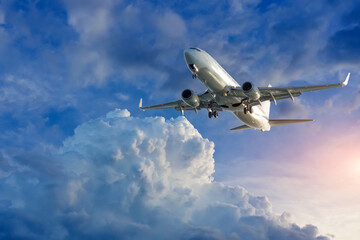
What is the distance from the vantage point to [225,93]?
50.4m

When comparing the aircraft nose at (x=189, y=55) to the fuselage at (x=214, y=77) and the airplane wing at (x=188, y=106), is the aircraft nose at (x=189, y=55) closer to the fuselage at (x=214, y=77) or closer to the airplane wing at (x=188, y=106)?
the fuselage at (x=214, y=77)

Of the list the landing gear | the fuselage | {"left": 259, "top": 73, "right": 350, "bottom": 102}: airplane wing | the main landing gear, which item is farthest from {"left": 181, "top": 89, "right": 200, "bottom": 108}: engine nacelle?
{"left": 259, "top": 73, "right": 350, "bottom": 102}: airplane wing

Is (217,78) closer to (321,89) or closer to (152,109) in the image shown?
(321,89)

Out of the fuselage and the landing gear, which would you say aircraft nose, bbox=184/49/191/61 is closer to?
the fuselage

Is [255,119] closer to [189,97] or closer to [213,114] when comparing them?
[213,114]

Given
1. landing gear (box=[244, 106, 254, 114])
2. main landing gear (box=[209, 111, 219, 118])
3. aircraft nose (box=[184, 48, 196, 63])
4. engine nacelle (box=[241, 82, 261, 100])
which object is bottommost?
engine nacelle (box=[241, 82, 261, 100])

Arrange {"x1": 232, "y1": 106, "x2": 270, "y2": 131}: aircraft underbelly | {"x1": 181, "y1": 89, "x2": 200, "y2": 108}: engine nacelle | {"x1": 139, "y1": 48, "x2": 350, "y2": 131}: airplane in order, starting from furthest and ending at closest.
A: {"x1": 232, "y1": 106, "x2": 270, "y2": 131}: aircraft underbelly → {"x1": 181, "y1": 89, "x2": 200, "y2": 108}: engine nacelle → {"x1": 139, "y1": 48, "x2": 350, "y2": 131}: airplane

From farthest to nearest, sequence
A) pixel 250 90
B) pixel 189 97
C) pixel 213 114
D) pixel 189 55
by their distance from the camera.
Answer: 1. pixel 213 114
2. pixel 189 97
3. pixel 250 90
4. pixel 189 55

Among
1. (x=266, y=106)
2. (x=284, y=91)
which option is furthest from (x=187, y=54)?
(x=266, y=106)

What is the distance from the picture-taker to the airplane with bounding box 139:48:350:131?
152 feet

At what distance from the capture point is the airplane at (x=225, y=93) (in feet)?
152

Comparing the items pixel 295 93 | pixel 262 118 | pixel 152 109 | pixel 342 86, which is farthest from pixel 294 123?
pixel 152 109

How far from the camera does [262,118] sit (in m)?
62.9

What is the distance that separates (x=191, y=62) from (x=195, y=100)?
924 centimetres
